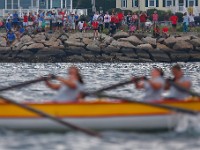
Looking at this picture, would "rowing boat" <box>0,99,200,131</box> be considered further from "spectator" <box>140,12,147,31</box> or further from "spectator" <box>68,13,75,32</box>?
"spectator" <box>68,13,75,32</box>

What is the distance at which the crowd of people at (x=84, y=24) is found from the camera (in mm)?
71625

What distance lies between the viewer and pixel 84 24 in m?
73.9

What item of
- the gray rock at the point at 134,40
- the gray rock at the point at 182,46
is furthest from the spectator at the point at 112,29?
the gray rock at the point at 182,46

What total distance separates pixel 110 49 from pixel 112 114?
38.5 meters

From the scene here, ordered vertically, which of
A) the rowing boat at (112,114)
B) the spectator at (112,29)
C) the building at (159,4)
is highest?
the building at (159,4)

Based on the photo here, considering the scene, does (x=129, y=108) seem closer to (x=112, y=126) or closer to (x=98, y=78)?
(x=112, y=126)

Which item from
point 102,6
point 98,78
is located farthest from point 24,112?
point 102,6

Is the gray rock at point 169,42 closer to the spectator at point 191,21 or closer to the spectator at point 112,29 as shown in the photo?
the spectator at point 112,29

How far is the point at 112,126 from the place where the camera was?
30922mm

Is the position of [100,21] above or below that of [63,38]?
above

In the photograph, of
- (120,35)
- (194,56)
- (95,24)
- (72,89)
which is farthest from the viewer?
(95,24)

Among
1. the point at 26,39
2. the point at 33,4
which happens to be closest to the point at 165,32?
the point at 26,39

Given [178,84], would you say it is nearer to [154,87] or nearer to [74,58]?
[154,87]

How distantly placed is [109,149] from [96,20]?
144 feet
